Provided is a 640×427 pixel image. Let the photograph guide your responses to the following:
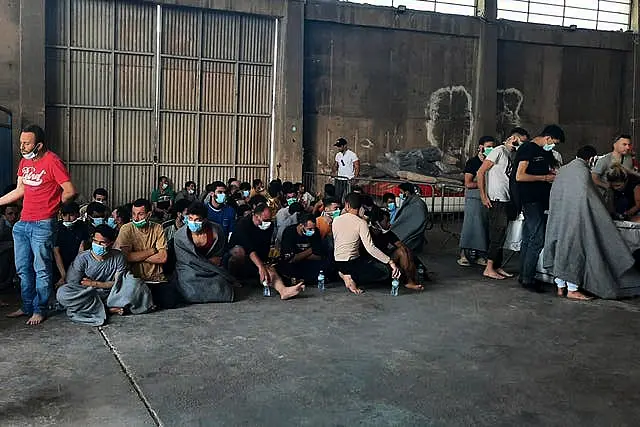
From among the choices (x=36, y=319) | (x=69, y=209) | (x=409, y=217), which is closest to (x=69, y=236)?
(x=69, y=209)

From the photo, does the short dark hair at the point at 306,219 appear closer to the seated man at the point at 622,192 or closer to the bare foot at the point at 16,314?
the bare foot at the point at 16,314

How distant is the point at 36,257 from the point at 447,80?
39.8 feet

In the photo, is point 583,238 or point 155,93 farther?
point 155,93

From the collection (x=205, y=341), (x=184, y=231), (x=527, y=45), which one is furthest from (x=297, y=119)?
(x=205, y=341)

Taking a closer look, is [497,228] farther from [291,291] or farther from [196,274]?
[196,274]

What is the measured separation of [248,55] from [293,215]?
675 centimetres

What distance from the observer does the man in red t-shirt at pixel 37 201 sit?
570 centimetres

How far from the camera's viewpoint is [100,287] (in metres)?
6.14

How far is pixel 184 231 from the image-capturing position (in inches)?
264

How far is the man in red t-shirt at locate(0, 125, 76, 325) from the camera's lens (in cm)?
570

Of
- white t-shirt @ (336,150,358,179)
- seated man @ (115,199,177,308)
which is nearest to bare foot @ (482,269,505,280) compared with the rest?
seated man @ (115,199,177,308)

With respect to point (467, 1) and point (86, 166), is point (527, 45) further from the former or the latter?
point (86, 166)

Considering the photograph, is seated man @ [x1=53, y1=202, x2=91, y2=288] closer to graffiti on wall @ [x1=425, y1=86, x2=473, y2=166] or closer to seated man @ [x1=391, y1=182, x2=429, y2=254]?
seated man @ [x1=391, y1=182, x2=429, y2=254]

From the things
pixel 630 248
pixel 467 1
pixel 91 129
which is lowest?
pixel 630 248
